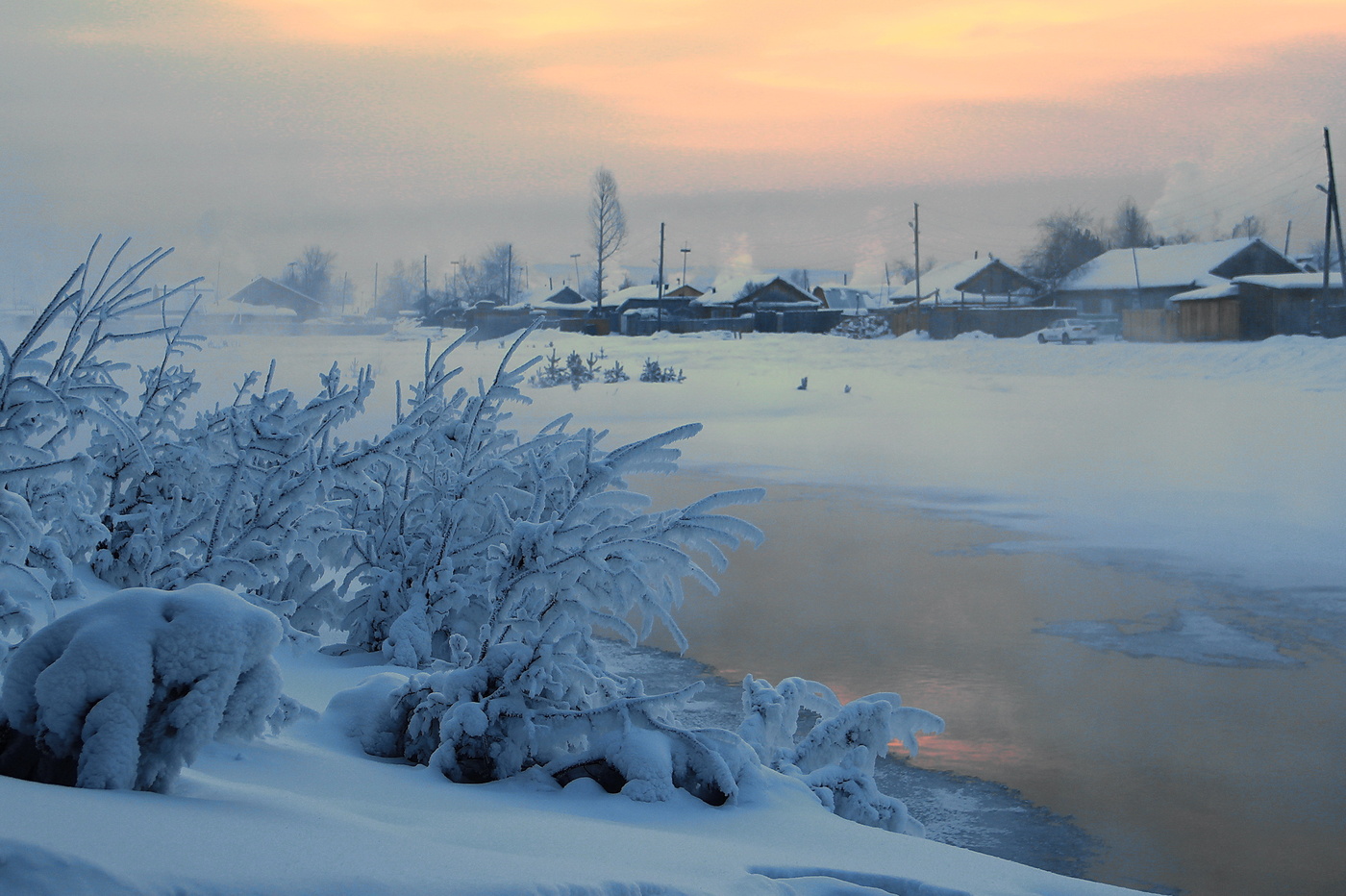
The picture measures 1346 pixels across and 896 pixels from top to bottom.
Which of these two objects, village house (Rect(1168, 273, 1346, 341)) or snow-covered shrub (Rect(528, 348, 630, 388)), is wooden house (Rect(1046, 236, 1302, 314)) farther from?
snow-covered shrub (Rect(528, 348, 630, 388))

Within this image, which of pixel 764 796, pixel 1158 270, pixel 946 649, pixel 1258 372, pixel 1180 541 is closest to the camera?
pixel 764 796

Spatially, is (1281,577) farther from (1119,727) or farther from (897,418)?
(897,418)

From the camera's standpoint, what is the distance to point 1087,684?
21.9ft

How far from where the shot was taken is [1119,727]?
596cm

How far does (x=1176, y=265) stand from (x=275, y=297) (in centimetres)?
4633

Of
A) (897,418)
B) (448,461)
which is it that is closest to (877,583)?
(448,461)

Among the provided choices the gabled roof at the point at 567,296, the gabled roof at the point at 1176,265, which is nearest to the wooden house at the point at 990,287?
the gabled roof at the point at 1176,265


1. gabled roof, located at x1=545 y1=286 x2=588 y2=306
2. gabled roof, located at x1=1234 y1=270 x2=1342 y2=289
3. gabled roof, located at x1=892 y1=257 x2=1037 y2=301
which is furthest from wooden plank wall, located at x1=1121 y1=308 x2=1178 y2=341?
gabled roof, located at x1=545 y1=286 x2=588 y2=306

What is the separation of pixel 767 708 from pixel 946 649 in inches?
129

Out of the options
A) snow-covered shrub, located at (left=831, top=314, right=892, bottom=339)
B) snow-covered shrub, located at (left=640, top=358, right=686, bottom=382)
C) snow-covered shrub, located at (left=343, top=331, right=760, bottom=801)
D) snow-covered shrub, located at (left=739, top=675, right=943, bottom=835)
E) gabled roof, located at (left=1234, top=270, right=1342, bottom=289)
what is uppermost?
gabled roof, located at (left=1234, top=270, right=1342, bottom=289)

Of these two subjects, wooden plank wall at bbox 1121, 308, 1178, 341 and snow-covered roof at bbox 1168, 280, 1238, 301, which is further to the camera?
wooden plank wall at bbox 1121, 308, 1178, 341

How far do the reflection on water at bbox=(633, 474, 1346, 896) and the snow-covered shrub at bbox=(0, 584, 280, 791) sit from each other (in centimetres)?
344

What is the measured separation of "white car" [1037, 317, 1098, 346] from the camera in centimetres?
4412

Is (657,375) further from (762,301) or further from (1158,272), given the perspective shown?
(762,301)
